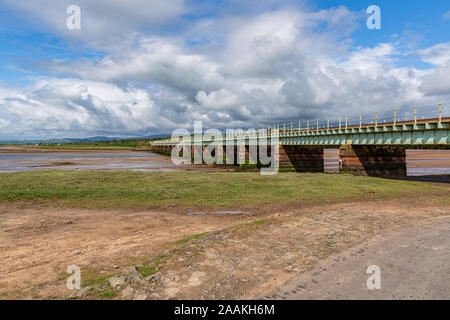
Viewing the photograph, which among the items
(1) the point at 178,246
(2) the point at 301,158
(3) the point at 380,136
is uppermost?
(3) the point at 380,136

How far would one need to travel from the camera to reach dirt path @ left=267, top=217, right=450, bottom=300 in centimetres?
669

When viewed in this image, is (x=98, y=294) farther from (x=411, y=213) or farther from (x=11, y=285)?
(x=411, y=213)

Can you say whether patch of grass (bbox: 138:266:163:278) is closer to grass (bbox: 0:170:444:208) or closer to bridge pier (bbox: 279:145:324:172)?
grass (bbox: 0:170:444:208)

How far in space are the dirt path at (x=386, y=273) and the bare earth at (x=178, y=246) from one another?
1.56 feet

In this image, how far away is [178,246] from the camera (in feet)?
33.2

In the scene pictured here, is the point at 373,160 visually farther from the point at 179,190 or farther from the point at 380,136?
the point at 179,190

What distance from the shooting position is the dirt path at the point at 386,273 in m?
6.69

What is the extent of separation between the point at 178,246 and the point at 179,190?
44.4 feet

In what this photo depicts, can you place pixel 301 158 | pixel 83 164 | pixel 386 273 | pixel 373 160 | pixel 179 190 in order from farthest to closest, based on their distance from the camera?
pixel 83 164, pixel 301 158, pixel 373 160, pixel 179 190, pixel 386 273

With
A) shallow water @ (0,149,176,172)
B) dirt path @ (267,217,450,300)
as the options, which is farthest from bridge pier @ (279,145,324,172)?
dirt path @ (267,217,450,300)

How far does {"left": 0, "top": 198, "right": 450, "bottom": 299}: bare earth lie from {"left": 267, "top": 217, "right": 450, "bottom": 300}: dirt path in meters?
0.48

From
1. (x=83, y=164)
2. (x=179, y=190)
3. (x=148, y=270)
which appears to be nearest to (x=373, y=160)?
(x=179, y=190)
